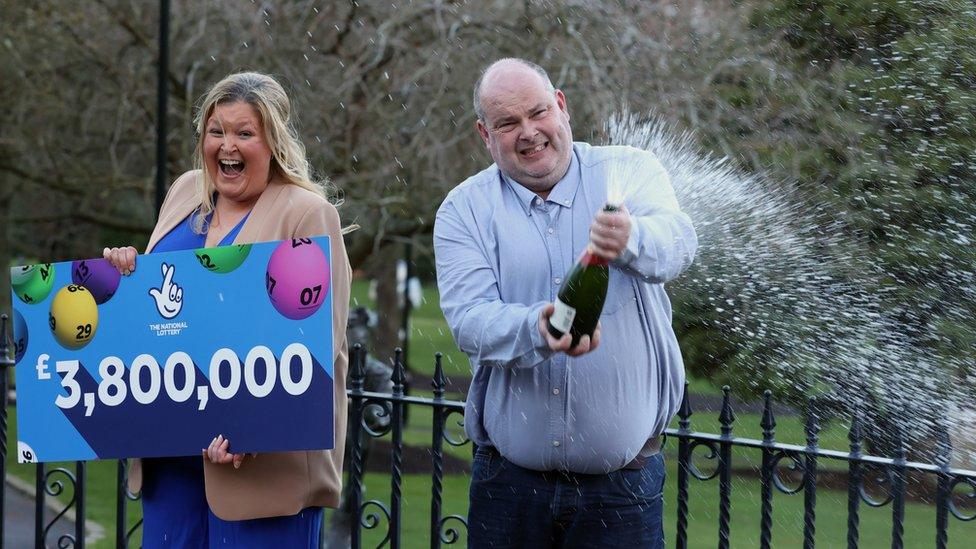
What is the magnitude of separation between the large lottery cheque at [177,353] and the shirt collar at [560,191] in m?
0.53

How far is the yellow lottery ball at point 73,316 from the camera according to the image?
335 centimetres

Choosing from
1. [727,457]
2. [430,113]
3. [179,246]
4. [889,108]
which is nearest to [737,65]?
[889,108]

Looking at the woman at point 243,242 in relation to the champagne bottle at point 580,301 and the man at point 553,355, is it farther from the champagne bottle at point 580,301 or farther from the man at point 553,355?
the champagne bottle at point 580,301

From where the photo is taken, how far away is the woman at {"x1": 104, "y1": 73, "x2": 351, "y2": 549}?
10.2 ft

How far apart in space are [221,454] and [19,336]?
0.84m

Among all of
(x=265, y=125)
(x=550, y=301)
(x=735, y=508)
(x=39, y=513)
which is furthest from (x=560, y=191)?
(x=735, y=508)

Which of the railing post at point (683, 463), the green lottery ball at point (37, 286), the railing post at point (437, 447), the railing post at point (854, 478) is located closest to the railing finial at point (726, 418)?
the railing post at point (683, 463)

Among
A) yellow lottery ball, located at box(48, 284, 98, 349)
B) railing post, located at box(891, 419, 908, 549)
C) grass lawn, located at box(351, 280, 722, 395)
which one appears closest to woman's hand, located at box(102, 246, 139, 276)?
yellow lottery ball, located at box(48, 284, 98, 349)

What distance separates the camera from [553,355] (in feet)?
9.12

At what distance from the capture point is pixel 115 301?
3.32m

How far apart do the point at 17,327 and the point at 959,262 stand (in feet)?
14.7

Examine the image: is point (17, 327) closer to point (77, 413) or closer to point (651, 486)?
point (77, 413)

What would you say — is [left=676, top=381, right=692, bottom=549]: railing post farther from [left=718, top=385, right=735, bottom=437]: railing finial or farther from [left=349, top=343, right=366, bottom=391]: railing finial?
[left=349, top=343, right=366, bottom=391]: railing finial

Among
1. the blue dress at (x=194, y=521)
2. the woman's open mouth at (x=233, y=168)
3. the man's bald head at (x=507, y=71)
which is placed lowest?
the blue dress at (x=194, y=521)
